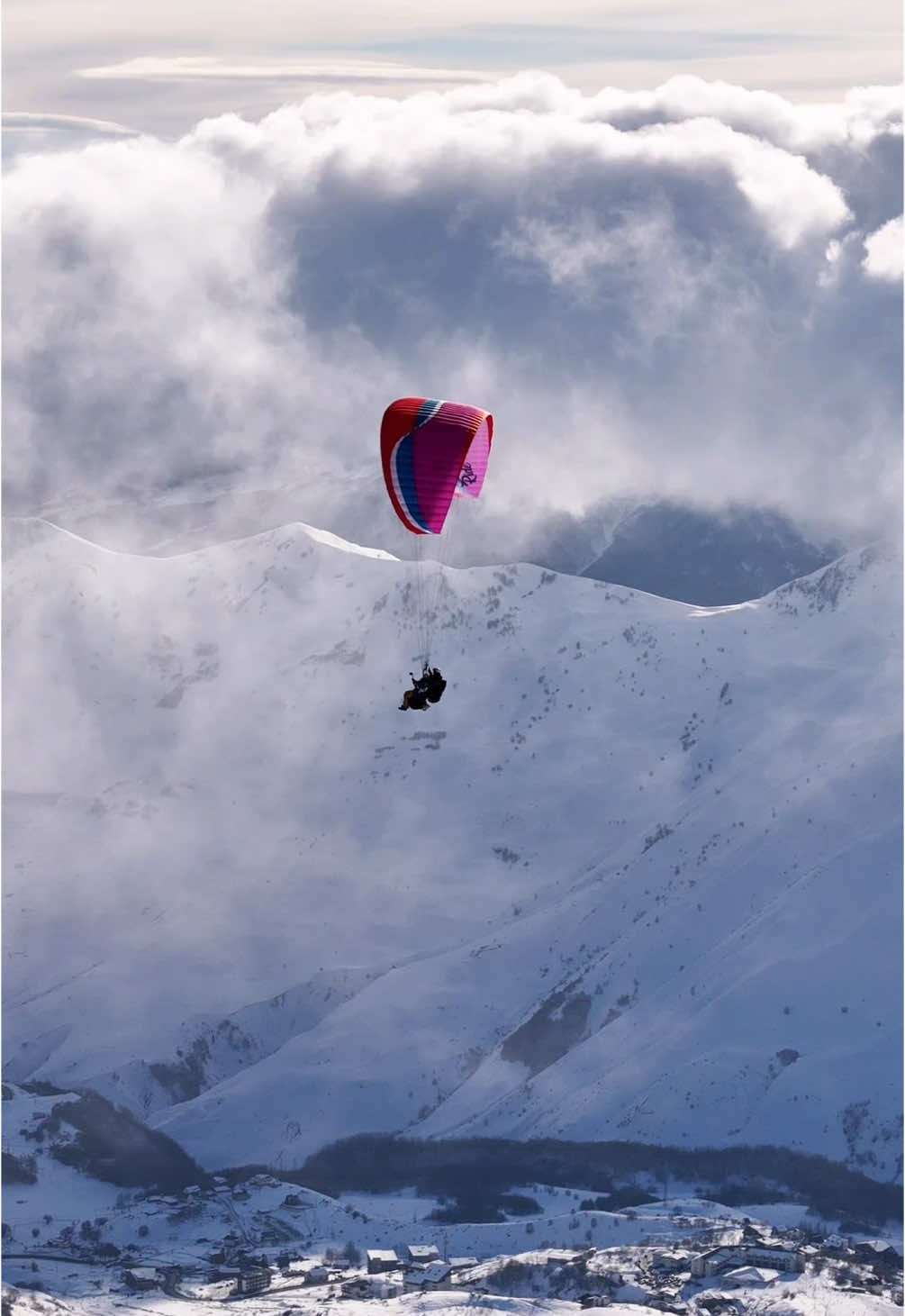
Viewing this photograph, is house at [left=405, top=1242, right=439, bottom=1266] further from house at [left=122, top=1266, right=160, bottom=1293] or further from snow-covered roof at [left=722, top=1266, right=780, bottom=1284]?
snow-covered roof at [left=722, top=1266, right=780, bottom=1284]

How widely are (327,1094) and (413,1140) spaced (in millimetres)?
8443

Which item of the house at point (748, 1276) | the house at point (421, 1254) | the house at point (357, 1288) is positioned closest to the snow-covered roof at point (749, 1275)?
the house at point (748, 1276)

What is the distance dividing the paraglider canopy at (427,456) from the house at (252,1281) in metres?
45.8

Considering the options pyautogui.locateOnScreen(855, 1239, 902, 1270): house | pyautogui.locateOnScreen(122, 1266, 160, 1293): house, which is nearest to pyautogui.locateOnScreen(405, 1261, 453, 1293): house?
pyautogui.locateOnScreen(122, 1266, 160, 1293): house

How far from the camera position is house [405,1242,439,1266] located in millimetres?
156250

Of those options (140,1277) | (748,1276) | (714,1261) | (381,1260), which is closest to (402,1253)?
(381,1260)

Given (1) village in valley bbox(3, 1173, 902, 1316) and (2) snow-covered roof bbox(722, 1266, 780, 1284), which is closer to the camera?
(1) village in valley bbox(3, 1173, 902, 1316)

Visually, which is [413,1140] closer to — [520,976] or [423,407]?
[520,976]

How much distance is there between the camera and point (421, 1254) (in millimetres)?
157250

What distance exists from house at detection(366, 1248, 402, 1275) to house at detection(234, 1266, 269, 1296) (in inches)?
206

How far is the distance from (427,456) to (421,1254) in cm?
5084

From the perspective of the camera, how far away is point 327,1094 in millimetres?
183375

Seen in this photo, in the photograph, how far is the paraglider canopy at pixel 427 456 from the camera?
123125mm

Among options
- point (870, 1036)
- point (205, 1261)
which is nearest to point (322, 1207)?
point (205, 1261)
